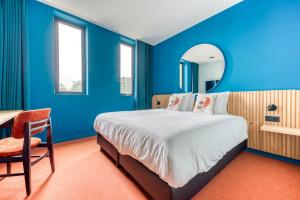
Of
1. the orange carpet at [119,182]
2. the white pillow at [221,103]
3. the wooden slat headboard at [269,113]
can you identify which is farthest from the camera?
the white pillow at [221,103]

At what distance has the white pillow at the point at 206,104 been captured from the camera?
2371 millimetres

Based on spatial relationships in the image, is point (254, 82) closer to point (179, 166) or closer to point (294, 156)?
point (294, 156)

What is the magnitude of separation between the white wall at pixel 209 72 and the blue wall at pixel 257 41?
11 cm

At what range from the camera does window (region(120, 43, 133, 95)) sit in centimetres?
388

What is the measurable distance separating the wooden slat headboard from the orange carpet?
22cm

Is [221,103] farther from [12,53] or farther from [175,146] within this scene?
[12,53]

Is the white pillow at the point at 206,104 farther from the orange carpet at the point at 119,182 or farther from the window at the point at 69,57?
the window at the point at 69,57

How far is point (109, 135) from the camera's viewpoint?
176cm

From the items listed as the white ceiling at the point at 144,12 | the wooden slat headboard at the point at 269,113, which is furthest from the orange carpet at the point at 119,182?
the white ceiling at the point at 144,12

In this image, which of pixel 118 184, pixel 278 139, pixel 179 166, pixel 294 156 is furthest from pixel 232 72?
pixel 118 184

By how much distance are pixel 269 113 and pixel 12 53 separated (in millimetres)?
4104

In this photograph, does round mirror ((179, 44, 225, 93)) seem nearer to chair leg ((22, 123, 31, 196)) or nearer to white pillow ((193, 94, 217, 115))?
white pillow ((193, 94, 217, 115))

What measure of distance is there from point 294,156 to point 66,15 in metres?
4.55

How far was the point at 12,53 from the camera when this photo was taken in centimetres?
212
